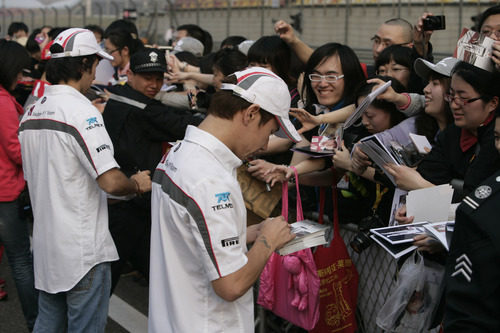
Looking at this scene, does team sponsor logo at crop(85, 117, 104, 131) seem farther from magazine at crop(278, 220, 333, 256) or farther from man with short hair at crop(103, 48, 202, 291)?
magazine at crop(278, 220, 333, 256)

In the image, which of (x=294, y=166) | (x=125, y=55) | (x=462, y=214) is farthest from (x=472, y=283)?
(x=125, y=55)

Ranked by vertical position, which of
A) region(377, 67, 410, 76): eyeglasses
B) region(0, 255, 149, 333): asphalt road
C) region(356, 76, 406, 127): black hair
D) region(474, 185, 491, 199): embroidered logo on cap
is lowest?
region(0, 255, 149, 333): asphalt road

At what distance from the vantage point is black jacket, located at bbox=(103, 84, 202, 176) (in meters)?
4.65

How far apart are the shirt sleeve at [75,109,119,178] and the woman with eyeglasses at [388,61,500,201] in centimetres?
156

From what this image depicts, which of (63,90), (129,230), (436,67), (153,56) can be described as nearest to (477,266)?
(436,67)

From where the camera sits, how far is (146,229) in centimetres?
458

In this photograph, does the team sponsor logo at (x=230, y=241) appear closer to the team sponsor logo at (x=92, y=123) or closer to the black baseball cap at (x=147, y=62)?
the team sponsor logo at (x=92, y=123)

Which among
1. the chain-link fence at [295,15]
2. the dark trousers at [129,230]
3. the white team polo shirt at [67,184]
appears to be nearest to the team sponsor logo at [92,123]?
the white team polo shirt at [67,184]

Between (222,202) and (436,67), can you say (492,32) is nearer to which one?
(436,67)

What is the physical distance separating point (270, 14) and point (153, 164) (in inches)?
397

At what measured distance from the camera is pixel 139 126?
4715mm

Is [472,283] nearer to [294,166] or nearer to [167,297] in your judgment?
[167,297]

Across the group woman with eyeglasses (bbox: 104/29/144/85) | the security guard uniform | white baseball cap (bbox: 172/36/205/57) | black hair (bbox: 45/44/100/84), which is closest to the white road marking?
black hair (bbox: 45/44/100/84)

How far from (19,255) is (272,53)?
2522 millimetres
